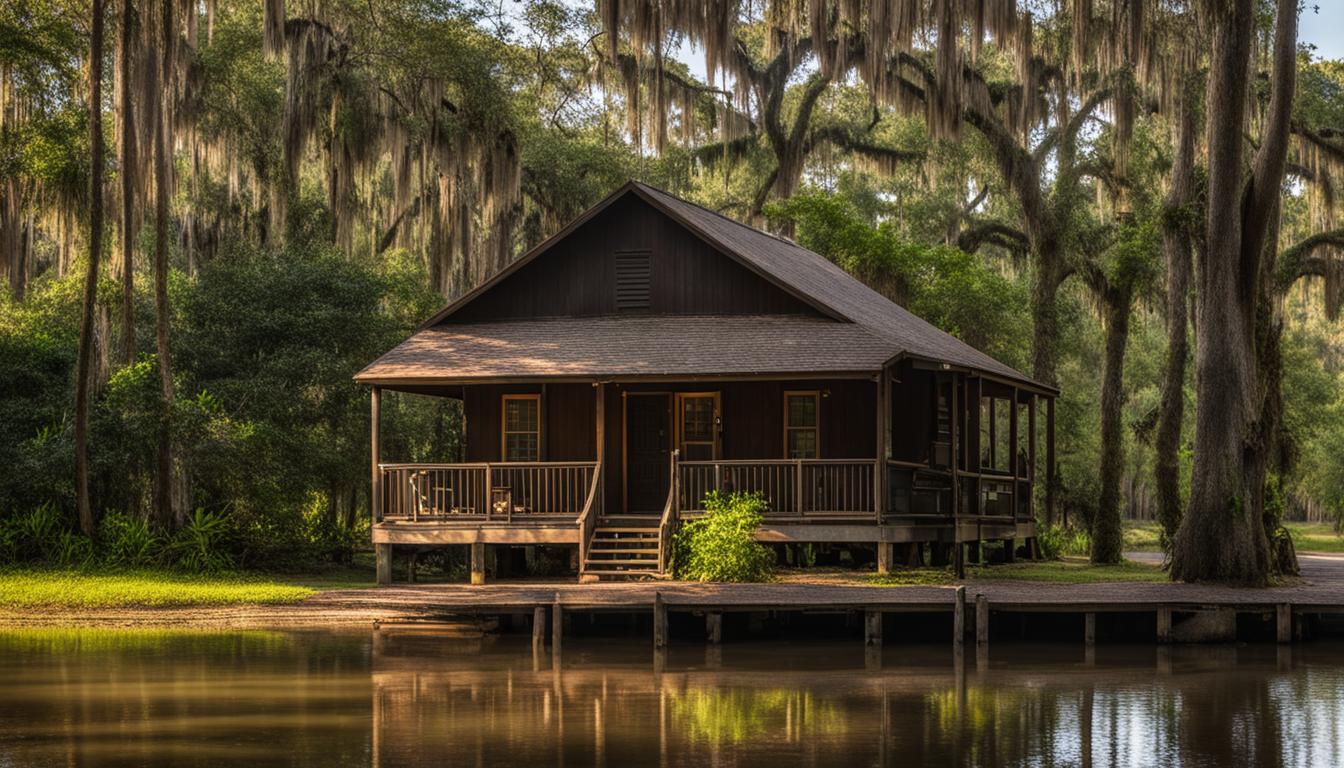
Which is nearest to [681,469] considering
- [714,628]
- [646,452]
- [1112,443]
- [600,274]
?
[646,452]

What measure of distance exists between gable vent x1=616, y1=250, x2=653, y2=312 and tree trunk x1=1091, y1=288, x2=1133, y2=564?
1122 cm

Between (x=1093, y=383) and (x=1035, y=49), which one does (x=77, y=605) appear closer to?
(x=1035, y=49)

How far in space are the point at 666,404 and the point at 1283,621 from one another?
12.1 meters

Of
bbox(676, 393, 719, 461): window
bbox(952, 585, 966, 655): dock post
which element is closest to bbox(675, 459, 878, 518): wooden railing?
bbox(676, 393, 719, 461): window

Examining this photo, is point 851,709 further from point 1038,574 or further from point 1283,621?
point 1038,574

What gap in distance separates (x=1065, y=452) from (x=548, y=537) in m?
24.3

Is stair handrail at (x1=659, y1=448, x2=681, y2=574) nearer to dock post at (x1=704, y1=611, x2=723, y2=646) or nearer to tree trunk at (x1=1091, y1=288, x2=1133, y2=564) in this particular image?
dock post at (x1=704, y1=611, x2=723, y2=646)

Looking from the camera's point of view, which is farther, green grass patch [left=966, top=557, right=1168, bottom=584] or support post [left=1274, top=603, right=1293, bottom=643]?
green grass patch [left=966, top=557, right=1168, bottom=584]

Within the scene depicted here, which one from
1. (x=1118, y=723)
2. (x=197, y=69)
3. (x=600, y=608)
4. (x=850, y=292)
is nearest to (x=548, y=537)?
(x=600, y=608)

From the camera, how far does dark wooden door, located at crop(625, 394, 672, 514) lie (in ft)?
98.7

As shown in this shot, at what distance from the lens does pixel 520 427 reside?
102ft

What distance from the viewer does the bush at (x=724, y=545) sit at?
85.8 feet

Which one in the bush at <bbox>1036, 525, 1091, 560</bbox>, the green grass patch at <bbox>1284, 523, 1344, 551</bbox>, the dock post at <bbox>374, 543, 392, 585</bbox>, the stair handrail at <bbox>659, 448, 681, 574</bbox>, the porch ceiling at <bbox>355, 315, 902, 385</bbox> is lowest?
the green grass patch at <bbox>1284, 523, 1344, 551</bbox>

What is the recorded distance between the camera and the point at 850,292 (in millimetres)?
34781
